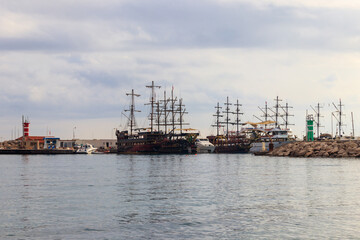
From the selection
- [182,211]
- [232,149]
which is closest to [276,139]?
[232,149]

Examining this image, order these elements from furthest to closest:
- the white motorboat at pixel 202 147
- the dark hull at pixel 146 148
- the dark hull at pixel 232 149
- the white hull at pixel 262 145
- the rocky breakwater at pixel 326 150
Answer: the dark hull at pixel 232 149
the white motorboat at pixel 202 147
the dark hull at pixel 146 148
the white hull at pixel 262 145
the rocky breakwater at pixel 326 150

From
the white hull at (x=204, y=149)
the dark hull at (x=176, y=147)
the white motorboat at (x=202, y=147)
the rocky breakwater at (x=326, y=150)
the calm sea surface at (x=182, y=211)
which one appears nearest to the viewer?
the calm sea surface at (x=182, y=211)

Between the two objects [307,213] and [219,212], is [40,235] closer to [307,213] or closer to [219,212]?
[219,212]

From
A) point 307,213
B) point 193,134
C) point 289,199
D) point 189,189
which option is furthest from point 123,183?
point 193,134

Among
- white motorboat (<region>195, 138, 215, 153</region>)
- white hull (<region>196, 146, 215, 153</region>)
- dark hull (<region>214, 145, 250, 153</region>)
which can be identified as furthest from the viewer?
dark hull (<region>214, 145, 250, 153</region>)

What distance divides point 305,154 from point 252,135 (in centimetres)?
6388

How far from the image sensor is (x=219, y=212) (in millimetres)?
25344

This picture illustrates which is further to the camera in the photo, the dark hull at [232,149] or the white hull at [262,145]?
the dark hull at [232,149]

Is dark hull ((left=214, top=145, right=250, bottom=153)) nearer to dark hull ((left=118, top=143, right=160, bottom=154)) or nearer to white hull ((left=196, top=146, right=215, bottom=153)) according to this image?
white hull ((left=196, top=146, right=215, bottom=153))

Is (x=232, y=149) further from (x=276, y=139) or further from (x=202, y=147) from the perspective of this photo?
(x=276, y=139)

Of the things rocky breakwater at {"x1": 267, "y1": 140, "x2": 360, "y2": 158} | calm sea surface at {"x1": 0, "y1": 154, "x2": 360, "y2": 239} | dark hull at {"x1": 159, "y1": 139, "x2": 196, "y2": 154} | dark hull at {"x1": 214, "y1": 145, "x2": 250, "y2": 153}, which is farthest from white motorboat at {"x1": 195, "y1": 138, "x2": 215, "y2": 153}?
calm sea surface at {"x1": 0, "y1": 154, "x2": 360, "y2": 239}

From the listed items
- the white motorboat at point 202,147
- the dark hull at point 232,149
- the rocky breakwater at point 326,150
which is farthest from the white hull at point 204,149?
the rocky breakwater at point 326,150

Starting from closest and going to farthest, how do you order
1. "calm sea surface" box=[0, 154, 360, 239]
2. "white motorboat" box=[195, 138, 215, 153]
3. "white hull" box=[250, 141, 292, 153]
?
"calm sea surface" box=[0, 154, 360, 239] < "white hull" box=[250, 141, 292, 153] < "white motorboat" box=[195, 138, 215, 153]

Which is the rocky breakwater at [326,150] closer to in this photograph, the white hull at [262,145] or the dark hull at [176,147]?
the white hull at [262,145]
